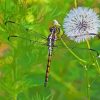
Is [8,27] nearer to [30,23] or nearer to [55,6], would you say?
[30,23]

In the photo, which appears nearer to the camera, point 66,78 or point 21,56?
point 21,56

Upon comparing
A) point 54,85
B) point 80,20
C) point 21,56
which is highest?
point 80,20

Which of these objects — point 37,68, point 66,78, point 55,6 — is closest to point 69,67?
point 66,78

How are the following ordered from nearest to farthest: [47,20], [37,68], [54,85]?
1. [47,20]
2. [37,68]
3. [54,85]

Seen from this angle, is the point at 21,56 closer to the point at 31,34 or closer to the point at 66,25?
the point at 31,34

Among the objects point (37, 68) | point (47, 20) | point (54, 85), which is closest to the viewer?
point (47, 20)

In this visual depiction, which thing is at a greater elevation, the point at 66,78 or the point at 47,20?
the point at 47,20
